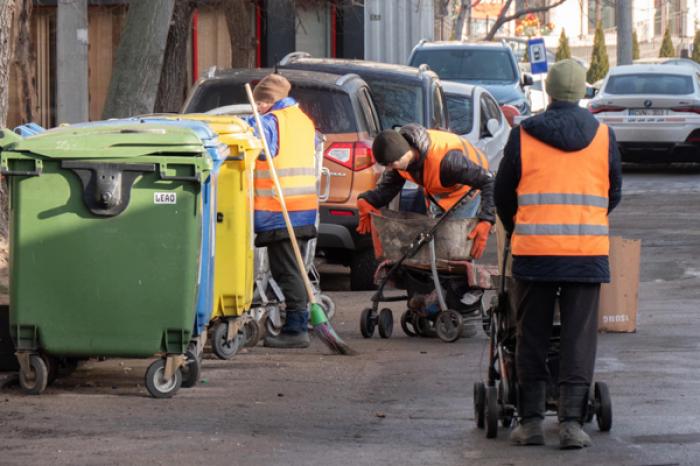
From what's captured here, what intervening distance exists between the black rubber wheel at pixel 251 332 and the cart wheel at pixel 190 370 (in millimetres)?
1430

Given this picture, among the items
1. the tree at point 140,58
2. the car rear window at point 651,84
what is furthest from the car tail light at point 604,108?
the tree at point 140,58

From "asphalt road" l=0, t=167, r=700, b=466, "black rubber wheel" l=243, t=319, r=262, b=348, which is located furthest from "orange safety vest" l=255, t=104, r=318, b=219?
"asphalt road" l=0, t=167, r=700, b=466

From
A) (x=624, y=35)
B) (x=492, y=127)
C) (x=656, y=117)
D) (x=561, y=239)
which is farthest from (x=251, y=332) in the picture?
(x=624, y=35)

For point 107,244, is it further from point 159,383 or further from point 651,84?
point 651,84

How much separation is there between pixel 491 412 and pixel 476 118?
411 inches

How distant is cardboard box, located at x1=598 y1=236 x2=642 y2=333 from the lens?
10.4 metres

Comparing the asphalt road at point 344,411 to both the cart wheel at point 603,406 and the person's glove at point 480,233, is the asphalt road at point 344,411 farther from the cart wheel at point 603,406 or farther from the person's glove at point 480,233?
the person's glove at point 480,233

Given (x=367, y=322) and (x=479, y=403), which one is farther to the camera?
(x=367, y=322)

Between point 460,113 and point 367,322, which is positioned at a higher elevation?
point 460,113

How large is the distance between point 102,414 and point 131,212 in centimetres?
103

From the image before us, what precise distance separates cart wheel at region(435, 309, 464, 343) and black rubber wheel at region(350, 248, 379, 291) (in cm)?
263

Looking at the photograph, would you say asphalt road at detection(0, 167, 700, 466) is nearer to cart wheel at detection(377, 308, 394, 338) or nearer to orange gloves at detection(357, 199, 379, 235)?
cart wheel at detection(377, 308, 394, 338)

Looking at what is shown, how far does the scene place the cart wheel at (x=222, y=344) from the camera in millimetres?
9273

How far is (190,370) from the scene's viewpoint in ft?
27.6
